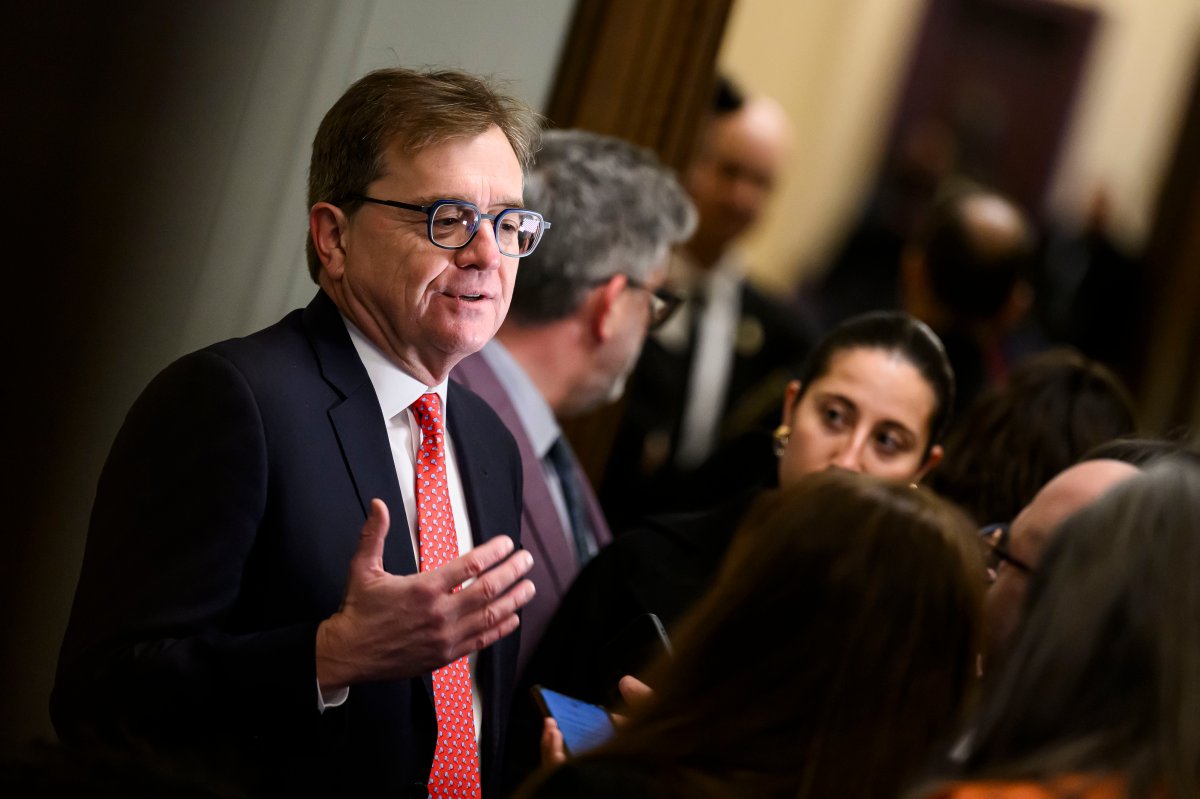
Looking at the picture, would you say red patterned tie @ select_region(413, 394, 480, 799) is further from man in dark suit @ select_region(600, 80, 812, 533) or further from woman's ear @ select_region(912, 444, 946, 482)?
man in dark suit @ select_region(600, 80, 812, 533)

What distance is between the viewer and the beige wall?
8.46 meters

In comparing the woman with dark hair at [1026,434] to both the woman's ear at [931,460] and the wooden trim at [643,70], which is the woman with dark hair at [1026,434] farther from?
the wooden trim at [643,70]

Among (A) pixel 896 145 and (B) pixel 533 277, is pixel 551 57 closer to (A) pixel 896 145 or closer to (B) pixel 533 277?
(B) pixel 533 277

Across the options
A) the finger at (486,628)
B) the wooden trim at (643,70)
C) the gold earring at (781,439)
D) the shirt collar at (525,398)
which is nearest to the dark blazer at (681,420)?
the gold earring at (781,439)

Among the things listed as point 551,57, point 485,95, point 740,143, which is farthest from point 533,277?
point 740,143

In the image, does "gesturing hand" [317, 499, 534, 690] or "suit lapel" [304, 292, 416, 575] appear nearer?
"gesturing hand" [317, 499, 534, 690]

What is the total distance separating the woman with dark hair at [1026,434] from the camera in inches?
108

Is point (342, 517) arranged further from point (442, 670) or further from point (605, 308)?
point (605, 308)

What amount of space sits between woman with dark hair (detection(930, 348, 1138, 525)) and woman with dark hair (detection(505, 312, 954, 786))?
0.57 feet

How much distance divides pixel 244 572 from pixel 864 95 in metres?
7.68

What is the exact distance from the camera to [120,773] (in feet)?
4.37

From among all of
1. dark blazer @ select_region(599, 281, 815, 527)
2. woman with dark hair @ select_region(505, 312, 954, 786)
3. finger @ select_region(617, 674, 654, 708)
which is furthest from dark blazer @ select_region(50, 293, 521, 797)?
dark blazer @ select_region(599, 281, 815, 527)

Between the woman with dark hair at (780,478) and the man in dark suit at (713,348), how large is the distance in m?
0.62

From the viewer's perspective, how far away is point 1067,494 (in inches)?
77.5
